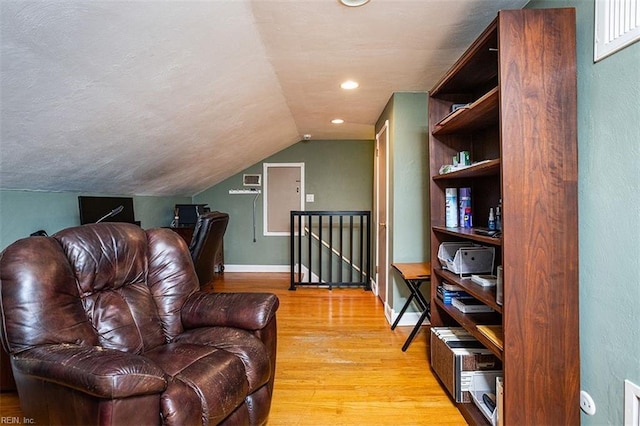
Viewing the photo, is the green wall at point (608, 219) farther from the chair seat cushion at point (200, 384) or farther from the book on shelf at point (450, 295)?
the chair seat cushion at point (200, 384)

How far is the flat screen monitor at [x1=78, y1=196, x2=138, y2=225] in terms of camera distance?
288 cm

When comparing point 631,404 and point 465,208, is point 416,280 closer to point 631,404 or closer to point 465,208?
point 465,208

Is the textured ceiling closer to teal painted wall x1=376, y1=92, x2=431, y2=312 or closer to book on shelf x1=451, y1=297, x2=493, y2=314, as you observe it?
teal painted wall x1=376, y1=92, x2=431, y2=312

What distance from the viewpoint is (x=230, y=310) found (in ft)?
5.80

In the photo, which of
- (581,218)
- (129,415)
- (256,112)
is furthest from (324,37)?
(129,415)

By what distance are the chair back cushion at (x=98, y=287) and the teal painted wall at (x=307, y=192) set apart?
3575 millimetres

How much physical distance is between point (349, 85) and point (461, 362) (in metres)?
2.30

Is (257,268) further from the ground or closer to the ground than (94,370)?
closer to the ground

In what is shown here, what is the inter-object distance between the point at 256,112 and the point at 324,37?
1.42 metres

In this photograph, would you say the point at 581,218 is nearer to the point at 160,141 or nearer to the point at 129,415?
the point at 129,415

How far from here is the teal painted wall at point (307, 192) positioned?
5.52 metres

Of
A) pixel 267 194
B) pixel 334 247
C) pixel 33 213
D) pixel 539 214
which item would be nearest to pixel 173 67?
pixel 33 213

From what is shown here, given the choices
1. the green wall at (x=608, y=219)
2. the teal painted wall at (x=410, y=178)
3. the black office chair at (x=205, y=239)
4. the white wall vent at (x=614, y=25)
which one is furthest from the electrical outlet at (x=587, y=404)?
the black office chair at (x=205, y=239)

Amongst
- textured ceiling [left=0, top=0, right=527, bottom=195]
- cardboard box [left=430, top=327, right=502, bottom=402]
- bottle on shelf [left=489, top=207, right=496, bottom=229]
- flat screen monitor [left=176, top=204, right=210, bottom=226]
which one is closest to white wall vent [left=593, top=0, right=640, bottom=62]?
textured ceiling [left=0, top=0, right=527, bottom=195]
